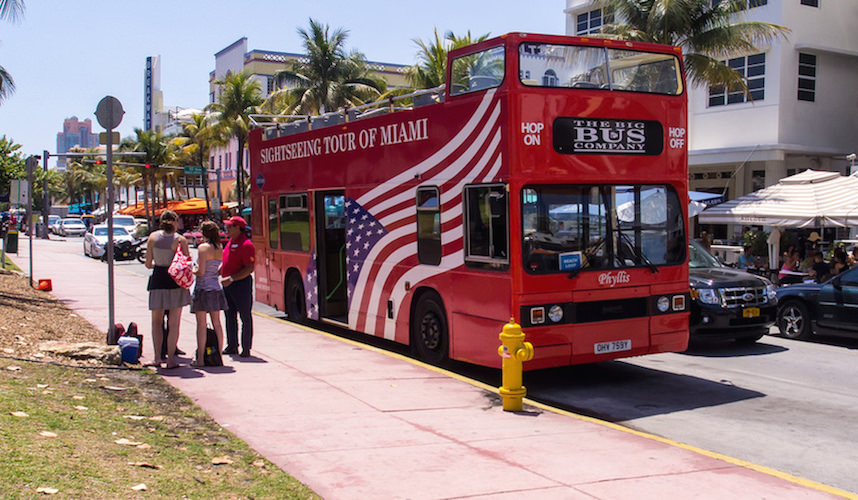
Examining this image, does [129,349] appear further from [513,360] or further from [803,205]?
[803,205]

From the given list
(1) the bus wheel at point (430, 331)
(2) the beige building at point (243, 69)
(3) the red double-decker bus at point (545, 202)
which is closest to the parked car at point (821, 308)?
(3) the red double-decker bus at point (545, 202)

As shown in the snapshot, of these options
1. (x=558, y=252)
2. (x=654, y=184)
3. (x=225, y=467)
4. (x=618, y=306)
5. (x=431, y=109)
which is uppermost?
(x=431, y=109)

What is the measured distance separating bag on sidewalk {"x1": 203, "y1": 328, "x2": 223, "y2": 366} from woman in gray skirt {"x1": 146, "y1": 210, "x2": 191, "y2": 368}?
0.46 m

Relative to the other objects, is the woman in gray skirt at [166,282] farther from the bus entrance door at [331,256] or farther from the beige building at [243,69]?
the beige building at [243,69]

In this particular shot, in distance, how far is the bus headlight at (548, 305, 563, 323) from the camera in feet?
28.9

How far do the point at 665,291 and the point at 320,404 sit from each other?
4.27 meters

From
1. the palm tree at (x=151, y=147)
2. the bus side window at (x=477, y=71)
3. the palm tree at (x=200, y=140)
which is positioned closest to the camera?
the bus side window at (x=477, y=71)

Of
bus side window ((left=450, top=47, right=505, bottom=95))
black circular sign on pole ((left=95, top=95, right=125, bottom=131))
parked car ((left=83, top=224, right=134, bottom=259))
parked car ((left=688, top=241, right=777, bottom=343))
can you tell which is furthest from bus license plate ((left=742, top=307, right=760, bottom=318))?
parked car ((left=83, top=224, right=134, bottom=259))

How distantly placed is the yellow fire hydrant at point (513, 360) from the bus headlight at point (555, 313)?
0.73m

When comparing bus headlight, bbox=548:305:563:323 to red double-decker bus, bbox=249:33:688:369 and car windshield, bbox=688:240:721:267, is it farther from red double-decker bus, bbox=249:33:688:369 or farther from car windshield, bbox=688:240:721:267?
car windshield, bbox=688:240:721:267

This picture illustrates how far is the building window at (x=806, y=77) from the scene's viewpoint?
28781 millimetres

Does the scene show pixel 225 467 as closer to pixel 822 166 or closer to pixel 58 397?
pixel 58 397

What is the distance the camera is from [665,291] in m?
9.57

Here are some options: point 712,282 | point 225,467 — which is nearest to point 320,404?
point 225,467
